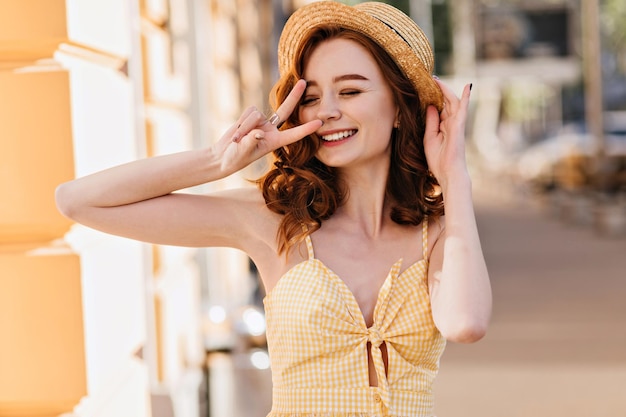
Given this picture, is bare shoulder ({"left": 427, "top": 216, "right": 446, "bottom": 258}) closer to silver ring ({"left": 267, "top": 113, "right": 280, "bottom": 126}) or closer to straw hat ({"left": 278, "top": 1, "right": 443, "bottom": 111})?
straw hat ({"left": 278, "top": 1, "right": 443, "bottom": 111})

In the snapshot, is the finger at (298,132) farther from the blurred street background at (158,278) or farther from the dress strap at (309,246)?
the blurred street background at (158,278)

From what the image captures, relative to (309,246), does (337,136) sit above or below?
above

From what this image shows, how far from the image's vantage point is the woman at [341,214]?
6.89ft

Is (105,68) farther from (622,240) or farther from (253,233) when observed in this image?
(622,240)

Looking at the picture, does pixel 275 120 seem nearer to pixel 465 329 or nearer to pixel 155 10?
pixel 465 329

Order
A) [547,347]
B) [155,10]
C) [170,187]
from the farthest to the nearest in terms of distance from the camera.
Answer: [547,347]
[155,10]
[170,187]

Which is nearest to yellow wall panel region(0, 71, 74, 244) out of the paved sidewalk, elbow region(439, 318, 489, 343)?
elbow region(439, 318, 489, 343)

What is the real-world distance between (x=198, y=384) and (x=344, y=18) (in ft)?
9.04

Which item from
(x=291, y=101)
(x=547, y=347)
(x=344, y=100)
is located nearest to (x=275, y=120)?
(x=291, y=101)

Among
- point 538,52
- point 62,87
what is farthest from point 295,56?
point 538,52

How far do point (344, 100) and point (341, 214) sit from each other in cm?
31

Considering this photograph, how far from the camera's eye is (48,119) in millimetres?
2307

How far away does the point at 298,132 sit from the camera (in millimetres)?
2096

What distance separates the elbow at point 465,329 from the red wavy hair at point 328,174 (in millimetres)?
346
